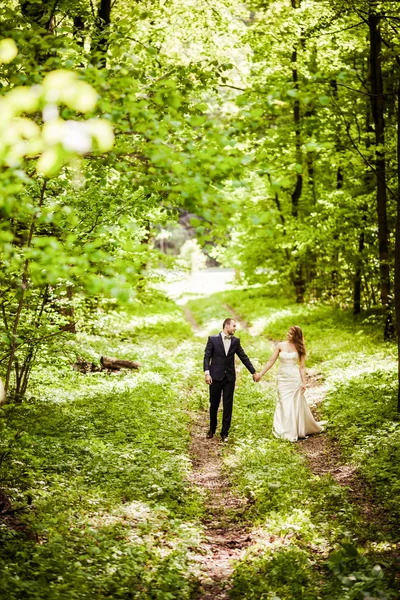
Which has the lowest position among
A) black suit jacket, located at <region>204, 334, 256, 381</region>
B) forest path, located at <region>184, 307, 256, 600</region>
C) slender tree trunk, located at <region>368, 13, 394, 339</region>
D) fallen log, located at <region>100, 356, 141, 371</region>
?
forest path, located at <region>184, 307, 256, 600</region>

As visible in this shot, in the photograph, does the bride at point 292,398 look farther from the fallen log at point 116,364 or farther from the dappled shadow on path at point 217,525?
the fallen log at point 116,364

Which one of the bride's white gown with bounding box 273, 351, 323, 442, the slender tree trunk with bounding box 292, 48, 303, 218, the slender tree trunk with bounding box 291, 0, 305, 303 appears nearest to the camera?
the bride's white gown with bounding box 273, 351, 323, 442

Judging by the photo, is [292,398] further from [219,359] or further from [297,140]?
[297,140]

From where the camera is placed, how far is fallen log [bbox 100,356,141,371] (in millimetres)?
16125

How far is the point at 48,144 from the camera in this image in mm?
4418

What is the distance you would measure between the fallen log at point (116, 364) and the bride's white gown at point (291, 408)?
573cm

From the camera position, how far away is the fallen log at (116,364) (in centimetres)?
1612

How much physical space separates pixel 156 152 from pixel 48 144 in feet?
3.03

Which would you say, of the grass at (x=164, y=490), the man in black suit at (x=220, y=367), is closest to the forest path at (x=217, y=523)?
the grass at (x=164, y=490)

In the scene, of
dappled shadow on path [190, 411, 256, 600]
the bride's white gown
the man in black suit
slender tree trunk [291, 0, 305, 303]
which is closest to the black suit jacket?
the man in black suit

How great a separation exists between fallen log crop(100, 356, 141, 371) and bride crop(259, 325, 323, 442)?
5.61 m

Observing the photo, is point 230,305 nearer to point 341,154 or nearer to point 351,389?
point 341,154

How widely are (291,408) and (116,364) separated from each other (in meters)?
6.54

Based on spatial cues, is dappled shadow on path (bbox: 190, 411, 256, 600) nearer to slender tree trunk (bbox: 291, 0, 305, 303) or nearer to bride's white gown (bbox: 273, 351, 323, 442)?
bride's white gown (bbox: 273, 351, 323, 442)
